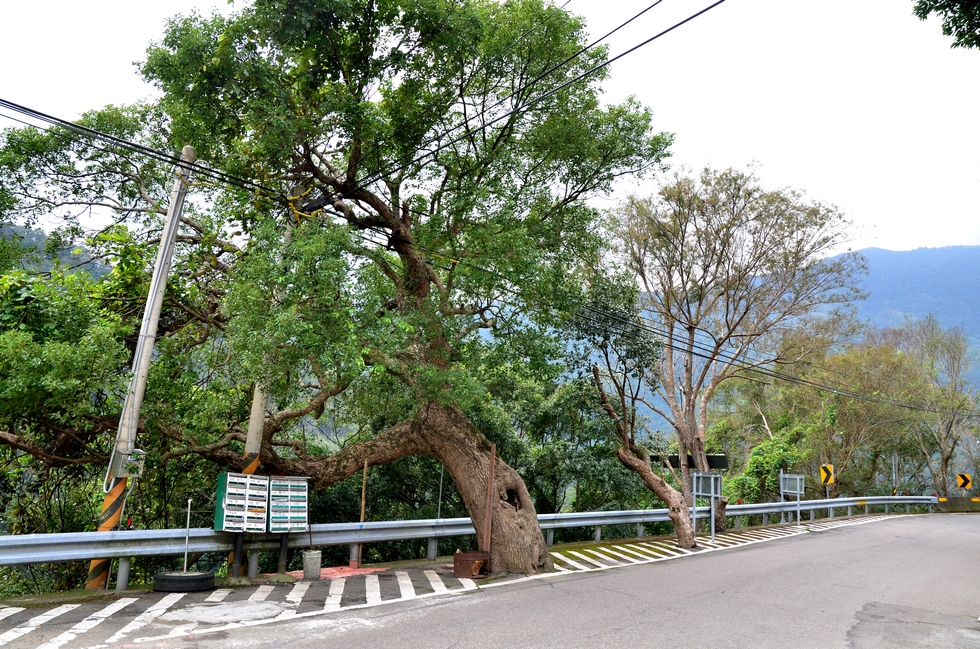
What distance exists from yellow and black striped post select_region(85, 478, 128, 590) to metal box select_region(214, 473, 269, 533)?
1.21m

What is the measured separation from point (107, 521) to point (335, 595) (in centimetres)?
320

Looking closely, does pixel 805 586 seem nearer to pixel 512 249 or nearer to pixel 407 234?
pixel 512 249

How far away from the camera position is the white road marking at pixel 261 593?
7.67 meters

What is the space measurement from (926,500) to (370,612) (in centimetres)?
3140

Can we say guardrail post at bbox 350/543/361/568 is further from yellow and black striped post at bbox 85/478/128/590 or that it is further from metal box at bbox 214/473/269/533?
yellow and black striped post at bbox 85/478/128/590

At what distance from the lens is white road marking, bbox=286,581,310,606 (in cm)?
762

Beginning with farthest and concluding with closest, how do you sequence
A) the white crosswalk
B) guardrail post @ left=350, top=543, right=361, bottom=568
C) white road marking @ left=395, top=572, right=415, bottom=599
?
guardrail post @ left=350, top=543, right=361, bottom=568 → white road marking @ left=395, top=572, right=415, bottom=599 → the white crosswalk

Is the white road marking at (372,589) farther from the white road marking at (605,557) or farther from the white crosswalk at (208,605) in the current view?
the white road marking at (605,557)

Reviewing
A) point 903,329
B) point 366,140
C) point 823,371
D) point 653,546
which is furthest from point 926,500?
point 366,140

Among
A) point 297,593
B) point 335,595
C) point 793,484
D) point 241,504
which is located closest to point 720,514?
point 793,484

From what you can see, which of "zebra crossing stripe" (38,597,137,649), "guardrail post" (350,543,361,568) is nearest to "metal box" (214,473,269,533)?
"zebra crossing stripe" (38,597,137,649)

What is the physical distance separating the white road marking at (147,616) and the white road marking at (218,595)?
1.12 feet

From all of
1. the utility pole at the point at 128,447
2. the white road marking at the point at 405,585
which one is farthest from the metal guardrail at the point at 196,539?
the white road marking at the point at 405,585

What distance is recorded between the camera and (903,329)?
3959 cm
